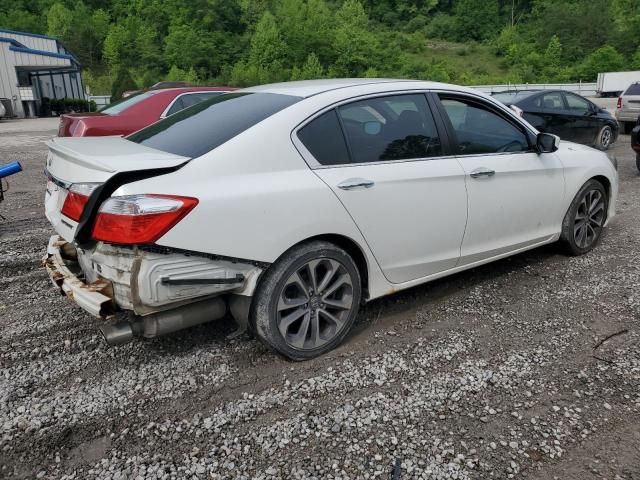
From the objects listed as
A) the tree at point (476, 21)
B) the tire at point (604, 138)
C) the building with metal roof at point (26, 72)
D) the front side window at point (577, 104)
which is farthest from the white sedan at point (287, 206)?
the tree at point (476, 21)

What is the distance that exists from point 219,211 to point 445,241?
5.57 feet

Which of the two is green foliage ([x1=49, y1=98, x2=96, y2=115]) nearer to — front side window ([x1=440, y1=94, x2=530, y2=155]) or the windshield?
the windshield

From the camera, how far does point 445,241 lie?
358 centimetres

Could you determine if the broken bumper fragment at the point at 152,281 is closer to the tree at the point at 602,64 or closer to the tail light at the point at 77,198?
the tail light at the point at 77,198

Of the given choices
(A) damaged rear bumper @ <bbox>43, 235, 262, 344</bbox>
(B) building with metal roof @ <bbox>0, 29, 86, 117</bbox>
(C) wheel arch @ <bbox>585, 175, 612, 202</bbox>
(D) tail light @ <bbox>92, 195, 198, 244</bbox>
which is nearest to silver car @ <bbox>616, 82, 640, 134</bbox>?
(C) wheel arch @ <bbox>585, 175, 612, 202</bbox>

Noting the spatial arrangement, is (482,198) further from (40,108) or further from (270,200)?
(40,108)

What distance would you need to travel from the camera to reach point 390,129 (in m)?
3.40

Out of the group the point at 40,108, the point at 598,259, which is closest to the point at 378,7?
the point at 40,108

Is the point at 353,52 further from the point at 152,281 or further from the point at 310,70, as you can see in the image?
the point at 152,281

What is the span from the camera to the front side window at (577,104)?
11.2 meters

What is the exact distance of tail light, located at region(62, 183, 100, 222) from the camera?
264cm

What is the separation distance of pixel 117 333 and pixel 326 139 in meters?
1.61

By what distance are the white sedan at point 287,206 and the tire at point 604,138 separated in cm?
918

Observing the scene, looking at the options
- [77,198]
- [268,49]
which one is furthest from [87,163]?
[268,49]
